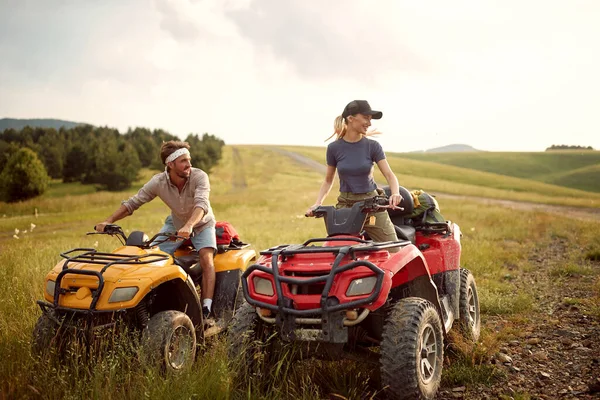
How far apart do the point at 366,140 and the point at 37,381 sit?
146 inches

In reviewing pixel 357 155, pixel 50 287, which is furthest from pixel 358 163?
pixel 50 287

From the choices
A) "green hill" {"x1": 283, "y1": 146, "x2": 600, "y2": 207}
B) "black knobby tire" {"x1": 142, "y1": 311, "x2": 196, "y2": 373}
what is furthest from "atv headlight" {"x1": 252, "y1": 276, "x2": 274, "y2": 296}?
"green hill" {"x1": 283, "y1": 146, "x2": 600, "y2": 207}

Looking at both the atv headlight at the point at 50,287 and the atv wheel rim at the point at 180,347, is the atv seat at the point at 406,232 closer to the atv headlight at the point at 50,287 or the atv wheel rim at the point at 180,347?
the atv wheel rim at the point at 180,347

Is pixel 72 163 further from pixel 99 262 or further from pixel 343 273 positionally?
pixel 343 273

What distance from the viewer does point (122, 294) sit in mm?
3994

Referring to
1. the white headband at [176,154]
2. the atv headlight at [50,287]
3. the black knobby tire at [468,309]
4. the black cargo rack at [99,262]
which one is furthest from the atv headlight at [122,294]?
the black knobby tire at [468,309]

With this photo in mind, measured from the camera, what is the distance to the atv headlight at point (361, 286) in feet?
11.1

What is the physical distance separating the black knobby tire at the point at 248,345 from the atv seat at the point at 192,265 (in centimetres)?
162

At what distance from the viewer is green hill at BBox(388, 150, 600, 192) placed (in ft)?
230

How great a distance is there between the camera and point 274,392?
3613 mm

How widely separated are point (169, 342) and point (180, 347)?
273 mm

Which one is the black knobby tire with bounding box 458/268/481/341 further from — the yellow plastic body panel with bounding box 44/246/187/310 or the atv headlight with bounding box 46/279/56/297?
the atv headlight with bounding box 46/279/56/297

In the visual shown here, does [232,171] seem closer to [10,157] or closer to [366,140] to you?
[10,157]

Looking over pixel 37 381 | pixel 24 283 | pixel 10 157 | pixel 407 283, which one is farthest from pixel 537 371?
pixel 10 157
